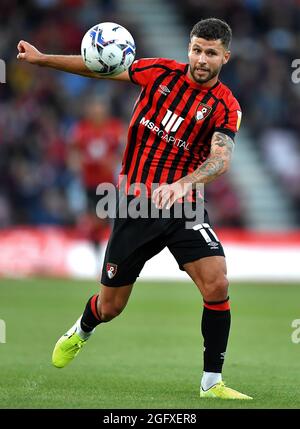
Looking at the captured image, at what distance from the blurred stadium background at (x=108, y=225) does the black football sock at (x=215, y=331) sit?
271mm

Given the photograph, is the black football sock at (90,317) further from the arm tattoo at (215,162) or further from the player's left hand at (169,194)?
the arm tattoo at (215,162)

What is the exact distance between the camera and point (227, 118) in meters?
6.94

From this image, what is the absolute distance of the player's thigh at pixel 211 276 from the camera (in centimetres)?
671

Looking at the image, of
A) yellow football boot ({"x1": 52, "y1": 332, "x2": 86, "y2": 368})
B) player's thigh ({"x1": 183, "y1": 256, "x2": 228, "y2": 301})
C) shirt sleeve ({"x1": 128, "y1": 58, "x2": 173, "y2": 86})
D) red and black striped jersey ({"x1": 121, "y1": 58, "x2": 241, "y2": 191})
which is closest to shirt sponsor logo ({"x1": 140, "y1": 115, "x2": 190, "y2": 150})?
red and black striped jersey ({"x1": 121, "y1": 58, "x2": 241, "y2": 191})

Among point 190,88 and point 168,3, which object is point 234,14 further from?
point 190,88

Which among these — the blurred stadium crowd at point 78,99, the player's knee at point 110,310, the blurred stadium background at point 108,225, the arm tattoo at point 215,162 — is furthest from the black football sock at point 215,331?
the blurred stadium crowd at point 78,99

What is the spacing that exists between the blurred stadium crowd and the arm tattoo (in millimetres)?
9360

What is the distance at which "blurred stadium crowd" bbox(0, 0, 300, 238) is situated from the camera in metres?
18.3

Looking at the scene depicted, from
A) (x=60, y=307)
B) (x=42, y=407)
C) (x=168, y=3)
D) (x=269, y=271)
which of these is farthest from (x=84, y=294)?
(x=168, y=3)

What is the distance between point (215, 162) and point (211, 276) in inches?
29.9

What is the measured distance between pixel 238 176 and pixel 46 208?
4.37 meters

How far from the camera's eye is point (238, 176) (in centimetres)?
2050

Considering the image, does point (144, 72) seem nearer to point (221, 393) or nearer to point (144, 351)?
point (221, 393)

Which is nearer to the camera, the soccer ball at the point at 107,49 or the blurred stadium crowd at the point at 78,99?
the soccer ball at the point at 107,49
